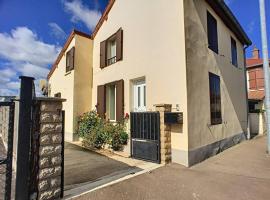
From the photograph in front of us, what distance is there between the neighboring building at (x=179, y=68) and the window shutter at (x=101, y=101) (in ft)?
0.16

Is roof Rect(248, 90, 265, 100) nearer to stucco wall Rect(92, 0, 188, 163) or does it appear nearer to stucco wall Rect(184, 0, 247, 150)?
stucco wall Rect(184, 0, 247, 150)

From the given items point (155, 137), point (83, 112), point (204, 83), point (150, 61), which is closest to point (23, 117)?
point (155, 137)

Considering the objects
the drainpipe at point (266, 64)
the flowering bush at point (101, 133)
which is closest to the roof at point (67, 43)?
the flowering bush at point (101, 133)

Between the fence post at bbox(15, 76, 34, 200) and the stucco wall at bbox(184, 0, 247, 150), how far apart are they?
14.7 ft

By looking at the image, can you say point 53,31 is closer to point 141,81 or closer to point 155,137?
point 141,81

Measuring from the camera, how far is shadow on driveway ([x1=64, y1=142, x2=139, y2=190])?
475 centimetres

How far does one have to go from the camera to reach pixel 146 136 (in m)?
6.62

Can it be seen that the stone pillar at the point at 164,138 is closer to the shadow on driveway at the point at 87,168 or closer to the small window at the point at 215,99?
the shadow on driveway at the point at 87,168

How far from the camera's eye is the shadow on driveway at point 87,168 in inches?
187

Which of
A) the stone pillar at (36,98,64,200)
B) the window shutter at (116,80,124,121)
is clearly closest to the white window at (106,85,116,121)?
the window shutter at (116,80,124,121)

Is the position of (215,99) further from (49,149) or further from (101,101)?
(49,149)

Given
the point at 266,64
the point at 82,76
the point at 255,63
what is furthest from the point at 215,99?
the point at 255,63

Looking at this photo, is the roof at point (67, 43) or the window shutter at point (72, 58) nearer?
the window shutter at point (72, 58)

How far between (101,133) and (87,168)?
9.68 feet
